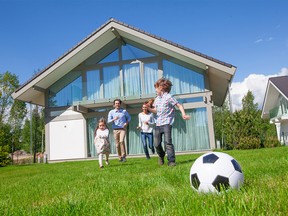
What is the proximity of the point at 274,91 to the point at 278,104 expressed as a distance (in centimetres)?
235

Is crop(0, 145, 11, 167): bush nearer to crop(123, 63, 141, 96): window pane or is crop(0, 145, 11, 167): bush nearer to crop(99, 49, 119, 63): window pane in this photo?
crop(99, 49, 119, 63): window pane

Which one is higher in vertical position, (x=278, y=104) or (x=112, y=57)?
(x=112, y=57)

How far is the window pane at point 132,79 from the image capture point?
17203mm

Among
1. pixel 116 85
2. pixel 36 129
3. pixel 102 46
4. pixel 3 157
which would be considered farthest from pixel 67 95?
pixel 36 129

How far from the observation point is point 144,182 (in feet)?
12.1

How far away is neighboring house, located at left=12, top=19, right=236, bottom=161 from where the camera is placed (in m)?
16.2

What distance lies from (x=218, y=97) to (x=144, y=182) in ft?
A: 67.5

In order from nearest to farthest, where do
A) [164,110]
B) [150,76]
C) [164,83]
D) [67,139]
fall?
[164,110]
[164,83]
[150,76]
[67,139]

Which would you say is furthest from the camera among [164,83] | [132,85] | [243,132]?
[132,85]

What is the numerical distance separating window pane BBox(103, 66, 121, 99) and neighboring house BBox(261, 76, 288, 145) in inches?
595

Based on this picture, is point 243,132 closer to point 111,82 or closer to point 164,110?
point 111,82

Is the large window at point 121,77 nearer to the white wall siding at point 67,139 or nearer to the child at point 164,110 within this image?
the white wall siding at point 67,139

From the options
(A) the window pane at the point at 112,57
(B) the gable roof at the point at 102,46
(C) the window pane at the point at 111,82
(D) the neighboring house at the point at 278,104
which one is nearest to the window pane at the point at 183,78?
(B) the gable roof at the point at 102,46

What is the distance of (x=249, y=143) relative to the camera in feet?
50.3
